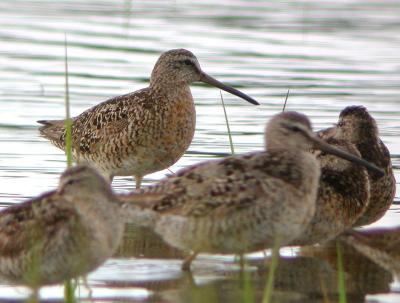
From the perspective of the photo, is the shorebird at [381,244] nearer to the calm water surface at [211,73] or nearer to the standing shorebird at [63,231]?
the calm water surface at [211,73]

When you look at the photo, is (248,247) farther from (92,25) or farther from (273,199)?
(92,25)

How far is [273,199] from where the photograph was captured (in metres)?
8.35

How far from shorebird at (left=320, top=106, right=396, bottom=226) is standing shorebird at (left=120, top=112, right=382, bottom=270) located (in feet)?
6.48

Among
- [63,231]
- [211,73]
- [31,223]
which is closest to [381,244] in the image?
[63,231]

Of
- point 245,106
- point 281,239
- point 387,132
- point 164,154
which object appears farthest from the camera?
point 245,106

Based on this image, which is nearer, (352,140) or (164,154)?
(352,140)

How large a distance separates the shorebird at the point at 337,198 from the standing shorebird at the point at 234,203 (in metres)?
0.93

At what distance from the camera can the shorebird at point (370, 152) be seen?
10508mm

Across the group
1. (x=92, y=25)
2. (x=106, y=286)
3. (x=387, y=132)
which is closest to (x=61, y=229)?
(x=106, y=286)

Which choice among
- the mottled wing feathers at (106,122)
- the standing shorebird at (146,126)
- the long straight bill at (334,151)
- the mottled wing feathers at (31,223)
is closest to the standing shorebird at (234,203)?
the long straight bill at (334,151)

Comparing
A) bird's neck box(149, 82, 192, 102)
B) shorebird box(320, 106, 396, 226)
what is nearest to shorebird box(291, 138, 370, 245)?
shorebird box(320, 106, 396, 226)

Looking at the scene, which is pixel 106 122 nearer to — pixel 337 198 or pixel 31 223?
pixel 337 198

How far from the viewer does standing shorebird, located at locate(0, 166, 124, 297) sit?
7.74 m

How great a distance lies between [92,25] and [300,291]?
1302 cm
